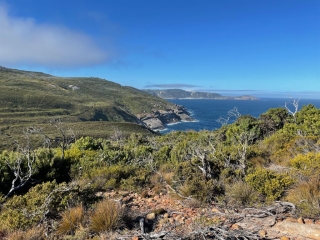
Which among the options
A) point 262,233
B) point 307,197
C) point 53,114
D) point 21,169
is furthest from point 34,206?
point 53,114

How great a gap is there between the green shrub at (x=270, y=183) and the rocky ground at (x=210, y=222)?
43 centimetres

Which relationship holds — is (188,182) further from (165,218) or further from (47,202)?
(47,202)

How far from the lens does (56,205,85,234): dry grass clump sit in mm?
3871

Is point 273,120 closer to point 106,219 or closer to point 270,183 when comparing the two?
point 270,183

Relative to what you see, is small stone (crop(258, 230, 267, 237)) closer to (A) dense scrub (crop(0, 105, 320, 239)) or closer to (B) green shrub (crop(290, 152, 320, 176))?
(A) dense scrub (crop(0, 105, 320, 239))

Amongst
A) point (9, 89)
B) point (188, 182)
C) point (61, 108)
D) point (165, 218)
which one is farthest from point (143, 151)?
point (9, 89)

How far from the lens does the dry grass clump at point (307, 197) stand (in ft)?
12.5

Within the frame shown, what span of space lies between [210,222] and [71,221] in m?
2.22

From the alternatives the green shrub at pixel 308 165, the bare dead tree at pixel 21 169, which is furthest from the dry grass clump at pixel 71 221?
the green shrub at pixel 308 165

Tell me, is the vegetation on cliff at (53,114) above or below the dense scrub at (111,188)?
below

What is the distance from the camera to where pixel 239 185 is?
4.93 meters

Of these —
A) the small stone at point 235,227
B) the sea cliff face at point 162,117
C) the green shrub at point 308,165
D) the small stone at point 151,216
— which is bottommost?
the sea cliff face at point 162,117

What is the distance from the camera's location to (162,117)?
470ft

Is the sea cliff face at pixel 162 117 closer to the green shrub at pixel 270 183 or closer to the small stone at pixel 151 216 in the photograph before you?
the green shrub at pixel 270 183
